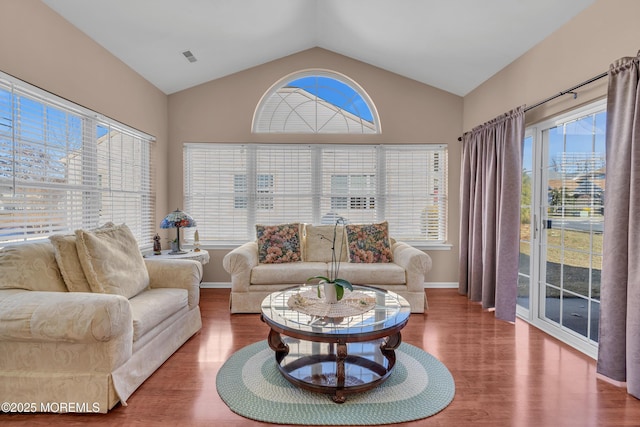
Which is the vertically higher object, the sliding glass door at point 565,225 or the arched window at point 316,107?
the arched window at point 316,107

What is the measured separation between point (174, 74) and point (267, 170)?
164 cm

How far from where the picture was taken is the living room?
2.38m

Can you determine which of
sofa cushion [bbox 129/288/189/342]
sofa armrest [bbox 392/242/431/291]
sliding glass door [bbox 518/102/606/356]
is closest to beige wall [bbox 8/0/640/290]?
sliding glass door [bbox 518/102/606/356]

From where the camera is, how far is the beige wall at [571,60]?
2268 millimetres

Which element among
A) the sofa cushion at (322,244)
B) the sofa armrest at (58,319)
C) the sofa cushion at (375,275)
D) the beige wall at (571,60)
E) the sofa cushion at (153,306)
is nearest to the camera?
the sofa armrest at (58,319)

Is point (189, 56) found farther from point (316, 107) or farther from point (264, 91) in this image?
point (316, 107)

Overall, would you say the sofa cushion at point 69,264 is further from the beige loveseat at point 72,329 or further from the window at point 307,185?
the window at point 307,185

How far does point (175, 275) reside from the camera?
2898mm

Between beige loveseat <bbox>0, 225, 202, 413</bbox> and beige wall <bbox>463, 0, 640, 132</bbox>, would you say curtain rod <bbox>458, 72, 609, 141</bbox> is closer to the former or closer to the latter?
beige wall <bbox>463, 0, 640, 132</bbox>

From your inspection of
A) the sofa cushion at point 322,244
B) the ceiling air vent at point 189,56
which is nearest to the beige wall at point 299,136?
the ceiling air vent at point 189,56

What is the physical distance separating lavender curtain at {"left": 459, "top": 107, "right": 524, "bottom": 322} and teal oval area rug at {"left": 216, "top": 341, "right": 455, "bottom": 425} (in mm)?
1471

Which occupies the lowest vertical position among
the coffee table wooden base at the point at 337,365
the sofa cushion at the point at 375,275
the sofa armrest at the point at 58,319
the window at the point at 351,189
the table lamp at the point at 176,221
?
the coffee table wooden base at the point at 337,365

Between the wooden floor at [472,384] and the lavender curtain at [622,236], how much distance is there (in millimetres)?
248

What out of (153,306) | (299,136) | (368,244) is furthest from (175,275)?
(299,136)
